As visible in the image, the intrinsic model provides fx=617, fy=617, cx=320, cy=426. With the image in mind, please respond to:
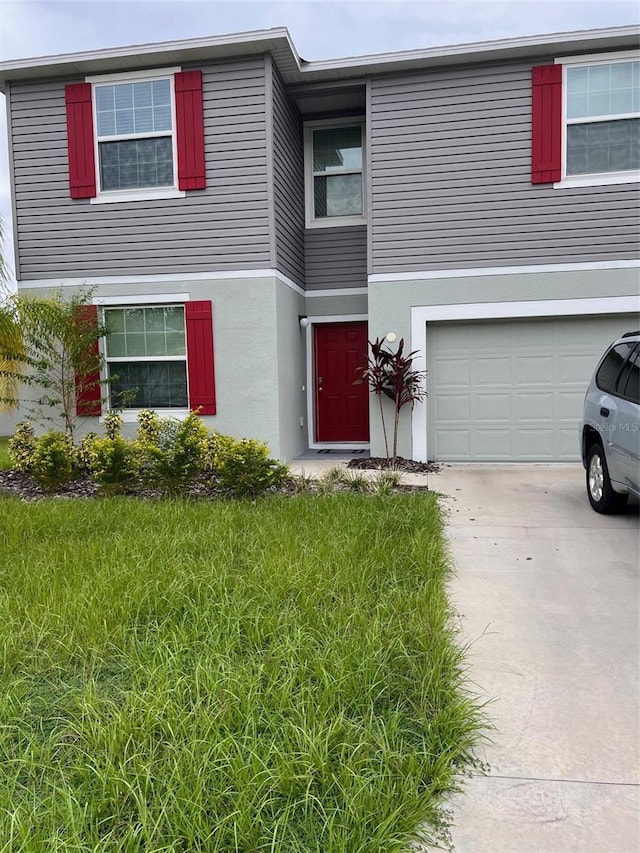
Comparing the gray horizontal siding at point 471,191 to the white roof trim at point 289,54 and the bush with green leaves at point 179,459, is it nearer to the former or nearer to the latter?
the white roof trim at point 289,54

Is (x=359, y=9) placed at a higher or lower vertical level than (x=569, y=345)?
higher

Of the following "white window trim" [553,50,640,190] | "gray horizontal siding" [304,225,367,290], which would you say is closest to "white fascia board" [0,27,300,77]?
"gray horizontal siding" [304,225,367,290]

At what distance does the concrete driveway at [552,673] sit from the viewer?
190cm

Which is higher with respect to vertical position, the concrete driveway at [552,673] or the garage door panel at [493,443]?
the garage door panel at [493,443]

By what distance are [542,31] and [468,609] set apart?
7.14 metres

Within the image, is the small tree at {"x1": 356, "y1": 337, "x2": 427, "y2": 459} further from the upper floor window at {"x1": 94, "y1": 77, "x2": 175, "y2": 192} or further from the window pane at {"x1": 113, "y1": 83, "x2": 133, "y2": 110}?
the window pane at {"x1": 113, "y1": 83, "x2": 133, "y2": 110}

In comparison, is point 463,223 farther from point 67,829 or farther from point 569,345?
point 67,829

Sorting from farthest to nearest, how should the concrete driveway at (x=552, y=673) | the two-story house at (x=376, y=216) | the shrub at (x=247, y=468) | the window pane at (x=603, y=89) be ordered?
the two-story house at (x=376, y=216) → the window pane at (x=603, y=89) → the shrub at (x=247, y=468) → the concrete driveway at (x=552, y=673)

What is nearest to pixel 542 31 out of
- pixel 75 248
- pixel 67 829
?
pixel 75 248

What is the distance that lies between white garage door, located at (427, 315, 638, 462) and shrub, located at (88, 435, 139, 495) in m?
3.99

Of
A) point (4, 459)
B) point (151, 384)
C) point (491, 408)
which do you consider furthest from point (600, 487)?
point (4, 459)

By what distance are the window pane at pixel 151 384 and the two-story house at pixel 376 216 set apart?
1.1 inches

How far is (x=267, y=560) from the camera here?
12.3 ft

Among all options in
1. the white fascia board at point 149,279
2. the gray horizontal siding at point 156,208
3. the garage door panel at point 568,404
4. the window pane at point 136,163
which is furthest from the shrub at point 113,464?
the garage door panel at point 568,404
